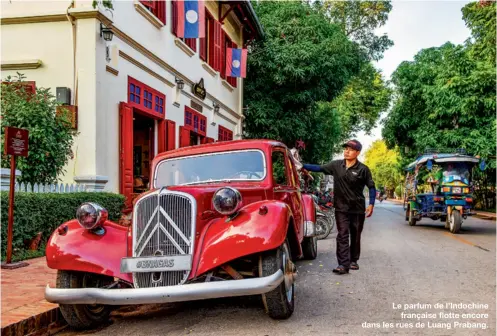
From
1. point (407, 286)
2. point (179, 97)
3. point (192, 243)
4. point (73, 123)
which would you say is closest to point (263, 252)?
point (192, 243)

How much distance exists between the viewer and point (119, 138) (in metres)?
9.83

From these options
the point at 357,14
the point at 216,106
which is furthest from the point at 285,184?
the point at 357,14

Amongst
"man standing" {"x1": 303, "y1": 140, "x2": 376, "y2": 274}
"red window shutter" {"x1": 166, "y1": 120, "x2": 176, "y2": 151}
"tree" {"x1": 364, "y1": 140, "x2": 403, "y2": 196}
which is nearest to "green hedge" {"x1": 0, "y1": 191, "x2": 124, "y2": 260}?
"man standing" {"x1": 303, "y1": 140, "x2": 376, "y2": 274}

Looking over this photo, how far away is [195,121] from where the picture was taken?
48.2 feet

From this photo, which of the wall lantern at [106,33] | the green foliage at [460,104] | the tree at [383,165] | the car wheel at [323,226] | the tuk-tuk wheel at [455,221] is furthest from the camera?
the tree at [383,165]

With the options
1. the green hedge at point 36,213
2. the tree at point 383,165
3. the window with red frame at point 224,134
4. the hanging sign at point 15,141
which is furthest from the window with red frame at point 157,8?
the tree at point 383,165

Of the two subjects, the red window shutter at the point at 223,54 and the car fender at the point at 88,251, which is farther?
the red window shutter at the point at 223,54

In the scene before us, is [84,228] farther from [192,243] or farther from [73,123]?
[73,123]

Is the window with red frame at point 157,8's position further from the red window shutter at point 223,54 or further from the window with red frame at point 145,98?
the red window shutter at point 223,54

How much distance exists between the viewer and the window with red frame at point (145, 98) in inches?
416

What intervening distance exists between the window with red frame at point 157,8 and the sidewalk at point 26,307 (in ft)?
24.0

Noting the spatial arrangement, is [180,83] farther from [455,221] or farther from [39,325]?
[39,325]

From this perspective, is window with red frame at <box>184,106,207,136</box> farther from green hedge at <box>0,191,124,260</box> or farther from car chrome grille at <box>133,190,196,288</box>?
car chrome grille at <box>133,190,196,288</box>

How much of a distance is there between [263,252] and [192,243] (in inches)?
25.0
